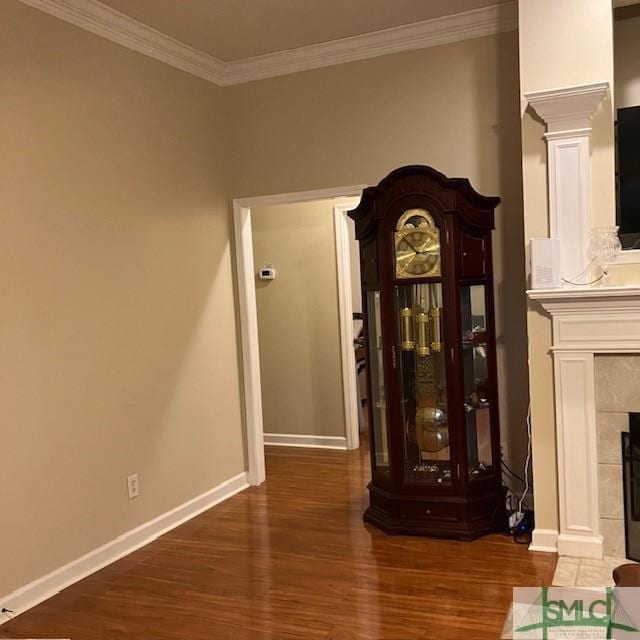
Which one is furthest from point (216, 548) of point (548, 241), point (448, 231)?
point (548, 241)

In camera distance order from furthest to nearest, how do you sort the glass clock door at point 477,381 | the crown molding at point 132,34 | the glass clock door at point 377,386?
1. the glass clock door at point 377,386
2. the glass clock door at point 477,381
3. the crown molding at point 132,34

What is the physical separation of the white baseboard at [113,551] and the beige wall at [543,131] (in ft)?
6.52

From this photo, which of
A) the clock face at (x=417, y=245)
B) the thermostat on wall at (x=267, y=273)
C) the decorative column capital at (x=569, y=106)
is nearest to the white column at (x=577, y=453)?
the clock face at (x=417, y=245)

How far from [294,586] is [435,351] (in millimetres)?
1371

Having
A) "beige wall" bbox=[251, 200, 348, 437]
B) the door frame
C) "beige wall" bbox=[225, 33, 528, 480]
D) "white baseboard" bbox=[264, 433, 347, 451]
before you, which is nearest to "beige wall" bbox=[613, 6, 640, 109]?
"beige wall" bbox=[225, 33, 528, 480]

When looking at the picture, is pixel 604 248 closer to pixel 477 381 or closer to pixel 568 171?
pixel 568 171

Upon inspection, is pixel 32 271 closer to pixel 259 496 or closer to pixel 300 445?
pixel 259 496

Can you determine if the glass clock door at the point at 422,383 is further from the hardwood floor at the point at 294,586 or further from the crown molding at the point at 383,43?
the crown molding at the point at 383,43

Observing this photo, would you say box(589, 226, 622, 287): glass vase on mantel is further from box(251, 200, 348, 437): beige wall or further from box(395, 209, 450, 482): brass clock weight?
box(251, 200, 348, 437): beige wall

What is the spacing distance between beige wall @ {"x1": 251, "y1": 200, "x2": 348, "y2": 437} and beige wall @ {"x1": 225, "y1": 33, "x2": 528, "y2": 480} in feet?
3.69

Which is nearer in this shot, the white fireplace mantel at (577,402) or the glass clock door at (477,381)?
the white fireplace mantel at (577,402)

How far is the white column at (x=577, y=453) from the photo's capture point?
340 centimetres

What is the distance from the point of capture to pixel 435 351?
Result: 3.82m

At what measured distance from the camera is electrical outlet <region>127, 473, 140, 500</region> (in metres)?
3.84
